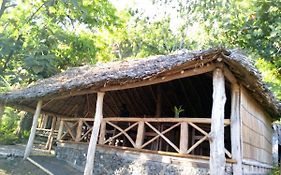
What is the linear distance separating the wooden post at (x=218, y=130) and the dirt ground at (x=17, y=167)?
201 inches

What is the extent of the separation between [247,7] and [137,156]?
8.75m

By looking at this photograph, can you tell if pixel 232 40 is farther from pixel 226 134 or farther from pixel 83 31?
pixel 83 31

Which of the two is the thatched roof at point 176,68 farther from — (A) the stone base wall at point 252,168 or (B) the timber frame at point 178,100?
(A) the stone base wall at point 252,168

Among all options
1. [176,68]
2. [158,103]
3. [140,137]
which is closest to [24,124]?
[158,103]

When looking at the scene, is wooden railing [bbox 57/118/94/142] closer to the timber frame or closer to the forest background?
the timber frame

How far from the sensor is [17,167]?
8.44 metres

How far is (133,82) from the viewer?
6.69m

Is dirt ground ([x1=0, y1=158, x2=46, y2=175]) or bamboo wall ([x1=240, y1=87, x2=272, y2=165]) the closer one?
bamboo wall ([x1=240, y1=87, x2=272, y2=165])

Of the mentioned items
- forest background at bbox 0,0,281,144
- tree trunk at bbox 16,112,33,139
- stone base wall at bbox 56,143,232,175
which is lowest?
stone base wall at bbox 56,143,232,175

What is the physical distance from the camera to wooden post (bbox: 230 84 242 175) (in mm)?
5845

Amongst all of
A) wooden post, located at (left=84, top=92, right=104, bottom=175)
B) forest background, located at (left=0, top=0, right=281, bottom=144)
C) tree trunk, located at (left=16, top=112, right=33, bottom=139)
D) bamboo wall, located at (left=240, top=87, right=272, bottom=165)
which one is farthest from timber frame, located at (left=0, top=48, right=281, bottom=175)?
tree trunk, located at (left=16, top=112, right=33, bottom=139)

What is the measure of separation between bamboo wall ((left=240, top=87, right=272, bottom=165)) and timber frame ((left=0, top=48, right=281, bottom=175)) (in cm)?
11

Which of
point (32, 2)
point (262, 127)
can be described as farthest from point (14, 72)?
point (262, 127)

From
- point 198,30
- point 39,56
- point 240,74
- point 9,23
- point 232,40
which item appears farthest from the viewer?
point 198,30
